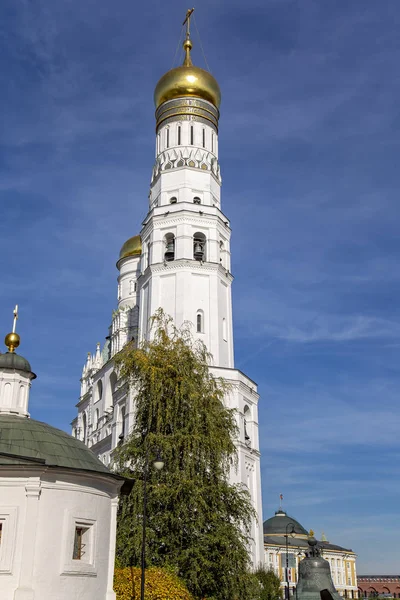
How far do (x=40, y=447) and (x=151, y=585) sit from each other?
192 inches

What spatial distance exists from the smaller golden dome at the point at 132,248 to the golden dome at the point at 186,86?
10.8 metres

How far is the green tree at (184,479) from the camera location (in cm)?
2020

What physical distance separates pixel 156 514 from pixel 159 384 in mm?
4276

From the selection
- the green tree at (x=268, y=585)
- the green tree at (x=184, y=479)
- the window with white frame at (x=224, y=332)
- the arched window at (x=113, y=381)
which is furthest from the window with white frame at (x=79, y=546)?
the arched window at (x=113, y=381)

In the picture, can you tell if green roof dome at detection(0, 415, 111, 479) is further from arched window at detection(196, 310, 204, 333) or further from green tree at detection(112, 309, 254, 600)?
arched window at detection(196, 310, 204, 333)

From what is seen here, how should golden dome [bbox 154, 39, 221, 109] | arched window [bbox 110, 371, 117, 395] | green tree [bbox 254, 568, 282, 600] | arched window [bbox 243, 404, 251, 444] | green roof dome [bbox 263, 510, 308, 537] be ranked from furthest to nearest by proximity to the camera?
green roof dome [bbox 263, 510, 308, 537] → arched window [bbox 110, 371, 117, 395] → golden dome [bbox 154, 39, 221, 109] → arched window [bbox 243, 404, 251, 444] → green tree [bbox 254, 568, 282, 600]

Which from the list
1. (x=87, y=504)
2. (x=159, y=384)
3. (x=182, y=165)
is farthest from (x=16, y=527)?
(x=182, y=165)

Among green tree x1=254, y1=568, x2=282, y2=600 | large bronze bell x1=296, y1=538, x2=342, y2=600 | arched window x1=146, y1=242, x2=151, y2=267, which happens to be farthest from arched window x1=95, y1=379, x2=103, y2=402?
large bronze bell x1=296, y1=538, x2=342, y2=600

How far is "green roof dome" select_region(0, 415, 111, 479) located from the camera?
53.0 ft

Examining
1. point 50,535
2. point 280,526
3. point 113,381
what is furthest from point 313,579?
point 280,526

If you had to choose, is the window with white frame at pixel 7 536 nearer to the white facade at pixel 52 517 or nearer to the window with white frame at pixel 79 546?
the white facade at pixel 52 517

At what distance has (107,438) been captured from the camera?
39406 millimetres

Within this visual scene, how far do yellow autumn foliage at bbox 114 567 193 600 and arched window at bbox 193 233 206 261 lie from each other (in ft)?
66.6

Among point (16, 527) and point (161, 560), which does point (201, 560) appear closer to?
point (161, 560)
